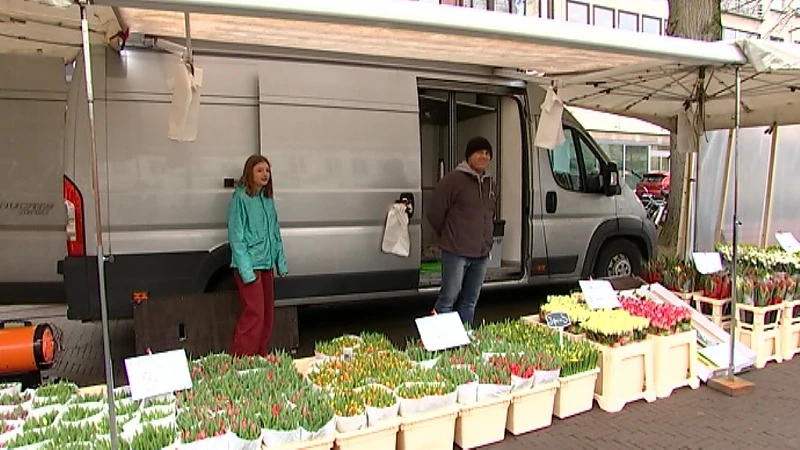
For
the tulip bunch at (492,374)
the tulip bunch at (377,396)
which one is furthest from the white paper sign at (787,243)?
the tulip bunch at (377,396)

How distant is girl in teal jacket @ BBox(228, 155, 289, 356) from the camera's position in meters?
4.21

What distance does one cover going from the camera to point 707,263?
4.74 m

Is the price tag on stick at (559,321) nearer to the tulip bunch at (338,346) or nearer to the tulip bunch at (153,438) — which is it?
the tulip bunch at (338,346)

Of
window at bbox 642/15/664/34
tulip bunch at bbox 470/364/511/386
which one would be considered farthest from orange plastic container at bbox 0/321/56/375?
window at bbox 642/15/664/34

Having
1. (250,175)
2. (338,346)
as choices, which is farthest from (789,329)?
(250,175)

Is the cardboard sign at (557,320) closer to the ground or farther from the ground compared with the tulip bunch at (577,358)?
farther from the ground

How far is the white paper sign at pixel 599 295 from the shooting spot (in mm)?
4180

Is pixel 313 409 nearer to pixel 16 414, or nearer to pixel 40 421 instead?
pixel 40 421

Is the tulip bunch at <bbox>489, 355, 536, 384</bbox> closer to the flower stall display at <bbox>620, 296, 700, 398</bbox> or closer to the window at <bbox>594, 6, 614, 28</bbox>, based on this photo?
the flower stall display at <bbox>620, 296, 700, 398</bbox>

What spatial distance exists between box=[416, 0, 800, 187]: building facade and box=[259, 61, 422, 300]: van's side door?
56.7ft

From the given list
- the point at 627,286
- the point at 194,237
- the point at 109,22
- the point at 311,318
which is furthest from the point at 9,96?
the point at 627,286

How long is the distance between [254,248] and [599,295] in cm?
252

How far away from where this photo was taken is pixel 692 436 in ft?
11.2

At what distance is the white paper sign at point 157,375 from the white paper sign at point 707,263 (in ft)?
12.8
